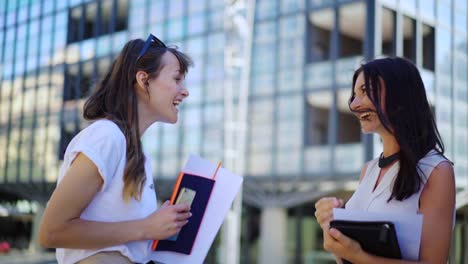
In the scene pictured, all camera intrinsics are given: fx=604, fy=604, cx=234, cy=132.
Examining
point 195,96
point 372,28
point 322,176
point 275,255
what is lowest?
point 275,255

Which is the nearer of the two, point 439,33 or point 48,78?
point 439,33

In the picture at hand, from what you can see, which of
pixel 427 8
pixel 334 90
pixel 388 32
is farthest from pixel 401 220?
pixel 427 8

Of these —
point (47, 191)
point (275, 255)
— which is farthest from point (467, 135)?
point (47, 191)

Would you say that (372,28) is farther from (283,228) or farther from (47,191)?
(47,191)

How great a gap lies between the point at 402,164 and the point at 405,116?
16cm

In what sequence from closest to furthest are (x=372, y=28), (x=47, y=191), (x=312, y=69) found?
1. (x=372, y=28)
2. (x=312, y=69)
3. (x=47, y=191)

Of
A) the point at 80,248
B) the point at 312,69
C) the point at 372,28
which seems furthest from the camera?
the point at 312,69

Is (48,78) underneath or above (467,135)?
above

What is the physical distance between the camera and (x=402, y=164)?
2.02m

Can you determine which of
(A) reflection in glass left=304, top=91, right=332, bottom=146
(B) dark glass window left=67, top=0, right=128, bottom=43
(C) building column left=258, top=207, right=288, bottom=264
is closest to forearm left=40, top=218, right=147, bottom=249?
(A) reflection in glass left=304, top=91, right=332, bottom=146

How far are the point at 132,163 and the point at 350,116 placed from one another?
1834 centimetres

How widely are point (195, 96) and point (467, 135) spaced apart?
967 centimetres

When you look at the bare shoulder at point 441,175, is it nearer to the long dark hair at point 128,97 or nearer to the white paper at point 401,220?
the white paper at point 401,220

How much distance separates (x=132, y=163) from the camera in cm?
184
